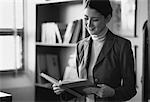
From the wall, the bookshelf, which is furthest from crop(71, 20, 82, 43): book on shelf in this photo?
the wall

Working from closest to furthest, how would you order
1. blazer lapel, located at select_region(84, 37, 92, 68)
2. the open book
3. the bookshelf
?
the open book, blazer lapel, located at select_region(84, 37, 92, 68), the bookshelf

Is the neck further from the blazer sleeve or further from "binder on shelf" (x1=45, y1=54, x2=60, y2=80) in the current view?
"binder on shelf" (x1=45, y1=54, x2=60, y2=80)

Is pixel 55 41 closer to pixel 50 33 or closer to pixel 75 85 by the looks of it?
pixel 50 33

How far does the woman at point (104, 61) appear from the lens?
150cm

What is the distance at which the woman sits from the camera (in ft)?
4.92

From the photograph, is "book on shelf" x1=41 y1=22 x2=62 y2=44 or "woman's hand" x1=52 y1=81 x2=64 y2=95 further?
"book on shelf" x1=41 y1=22 x2=62 y2=44

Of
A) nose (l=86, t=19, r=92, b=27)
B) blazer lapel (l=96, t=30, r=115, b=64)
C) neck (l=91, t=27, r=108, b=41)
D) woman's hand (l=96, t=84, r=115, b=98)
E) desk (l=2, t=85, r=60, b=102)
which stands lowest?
desk (l=2, t=85, r=60, b=102)

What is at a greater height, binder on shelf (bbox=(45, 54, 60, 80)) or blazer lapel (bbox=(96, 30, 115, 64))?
blazer lapel (bbox=(96, 30, 115, 64))

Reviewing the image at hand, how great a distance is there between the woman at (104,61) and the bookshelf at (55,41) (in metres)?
0.11

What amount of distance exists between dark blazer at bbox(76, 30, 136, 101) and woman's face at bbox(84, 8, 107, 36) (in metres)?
0.05

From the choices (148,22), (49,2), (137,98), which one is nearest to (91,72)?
(137,98)

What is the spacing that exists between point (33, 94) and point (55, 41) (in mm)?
327

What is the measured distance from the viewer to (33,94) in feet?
→ 5.73

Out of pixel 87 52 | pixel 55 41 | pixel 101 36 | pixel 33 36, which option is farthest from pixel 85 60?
pixel 33 36
